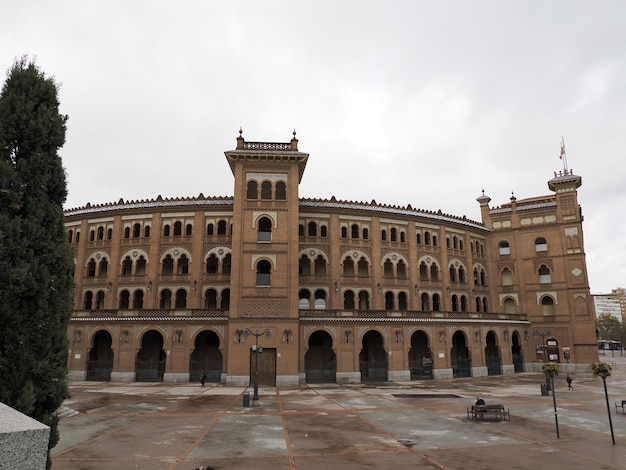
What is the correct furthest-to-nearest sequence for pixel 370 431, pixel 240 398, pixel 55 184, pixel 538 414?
pixel 240 398
pixel 538 414
pixel 370 431
pixel 55 184

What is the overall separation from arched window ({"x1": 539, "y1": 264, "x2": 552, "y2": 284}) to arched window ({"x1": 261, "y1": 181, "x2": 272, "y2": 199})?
3597cm

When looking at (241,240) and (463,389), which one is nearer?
(463,389)

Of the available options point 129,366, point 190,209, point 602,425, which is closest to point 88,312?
point 129,366

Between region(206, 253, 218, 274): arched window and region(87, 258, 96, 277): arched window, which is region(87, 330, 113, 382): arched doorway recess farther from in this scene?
region(206, 253, 218, 274): arched window

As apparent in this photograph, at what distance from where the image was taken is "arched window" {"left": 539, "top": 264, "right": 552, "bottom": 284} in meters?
52.6

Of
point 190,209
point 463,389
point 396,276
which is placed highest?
point 190,209

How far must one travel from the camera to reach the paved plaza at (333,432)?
1354cm

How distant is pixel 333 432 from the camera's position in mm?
17828

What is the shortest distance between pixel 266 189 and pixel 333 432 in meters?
27.1

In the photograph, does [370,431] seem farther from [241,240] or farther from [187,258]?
[187,258]

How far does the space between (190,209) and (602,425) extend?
1518 inches

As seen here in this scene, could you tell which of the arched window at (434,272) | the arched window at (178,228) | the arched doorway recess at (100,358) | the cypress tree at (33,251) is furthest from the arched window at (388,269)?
the cypress tree at (33,251)

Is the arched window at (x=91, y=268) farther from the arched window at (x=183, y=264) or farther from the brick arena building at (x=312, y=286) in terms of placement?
the arched window at (x=183, y=264)

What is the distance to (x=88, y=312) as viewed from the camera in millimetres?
40125
